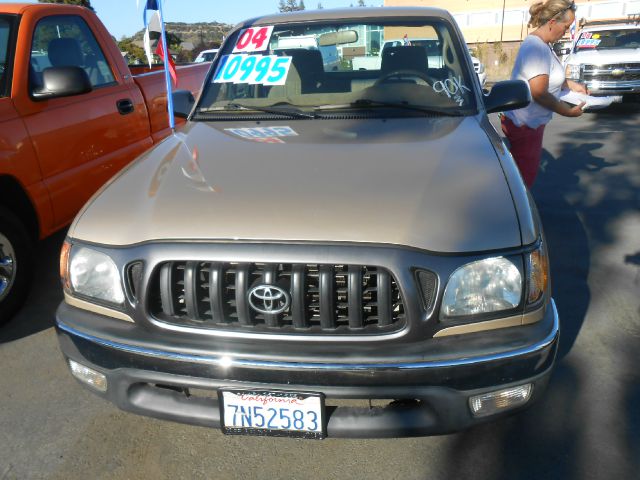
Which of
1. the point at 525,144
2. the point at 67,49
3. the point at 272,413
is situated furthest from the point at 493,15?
the point at 272,413

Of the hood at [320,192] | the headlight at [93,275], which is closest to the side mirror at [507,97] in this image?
the hood at [320,192]

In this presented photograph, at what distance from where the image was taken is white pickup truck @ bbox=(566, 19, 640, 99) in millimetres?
11812

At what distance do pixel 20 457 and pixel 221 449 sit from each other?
838 millimetres

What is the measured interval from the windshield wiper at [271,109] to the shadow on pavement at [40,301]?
1.47 meters

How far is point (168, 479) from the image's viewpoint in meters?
2.23

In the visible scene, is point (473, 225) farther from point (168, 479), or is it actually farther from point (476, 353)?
point (168, 479)

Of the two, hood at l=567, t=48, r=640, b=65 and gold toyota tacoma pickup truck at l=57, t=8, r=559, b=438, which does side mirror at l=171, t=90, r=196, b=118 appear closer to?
gold toyota tacoma pickup truck at l=57, t=8, r=559, b=438

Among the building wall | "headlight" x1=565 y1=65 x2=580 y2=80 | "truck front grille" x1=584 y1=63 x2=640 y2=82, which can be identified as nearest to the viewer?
"truck front grille" x1=584 y1=63 x2=640 y2=82

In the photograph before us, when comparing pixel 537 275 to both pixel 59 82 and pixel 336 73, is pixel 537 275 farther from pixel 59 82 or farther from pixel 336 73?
pixel 59 82

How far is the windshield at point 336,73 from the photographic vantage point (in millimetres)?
3092

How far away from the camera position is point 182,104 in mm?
3582

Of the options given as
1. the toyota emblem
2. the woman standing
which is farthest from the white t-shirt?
the toyota emblem

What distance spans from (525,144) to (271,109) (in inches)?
79.3

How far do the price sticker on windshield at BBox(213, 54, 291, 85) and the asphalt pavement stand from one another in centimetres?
185
